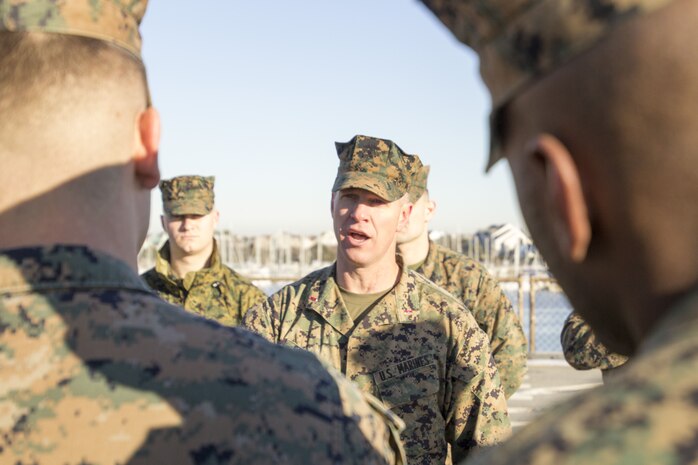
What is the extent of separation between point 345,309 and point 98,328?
2932mm

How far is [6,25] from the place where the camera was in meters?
1.75

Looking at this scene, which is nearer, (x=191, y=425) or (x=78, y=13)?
(x=191, y=425)

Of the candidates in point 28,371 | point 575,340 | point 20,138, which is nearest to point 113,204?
point 20,138

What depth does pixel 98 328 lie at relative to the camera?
1.67 m

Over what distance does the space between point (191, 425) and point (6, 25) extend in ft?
2.93

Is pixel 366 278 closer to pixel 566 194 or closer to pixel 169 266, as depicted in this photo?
pixel 169 266

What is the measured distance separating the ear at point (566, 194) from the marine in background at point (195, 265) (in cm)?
619

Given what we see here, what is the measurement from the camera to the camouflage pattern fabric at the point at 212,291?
23.3 feet

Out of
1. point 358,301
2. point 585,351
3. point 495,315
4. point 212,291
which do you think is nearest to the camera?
point 358,301

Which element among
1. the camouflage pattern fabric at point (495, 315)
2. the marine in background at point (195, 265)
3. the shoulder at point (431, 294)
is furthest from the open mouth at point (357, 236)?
the marine in background at point (195, 265)

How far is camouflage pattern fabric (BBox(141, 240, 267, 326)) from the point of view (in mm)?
7102

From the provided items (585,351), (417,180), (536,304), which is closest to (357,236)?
(585,351)

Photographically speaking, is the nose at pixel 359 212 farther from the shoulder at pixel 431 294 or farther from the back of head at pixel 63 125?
the back of head at pixel 63 125

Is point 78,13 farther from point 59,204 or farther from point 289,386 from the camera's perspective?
point 289,386
